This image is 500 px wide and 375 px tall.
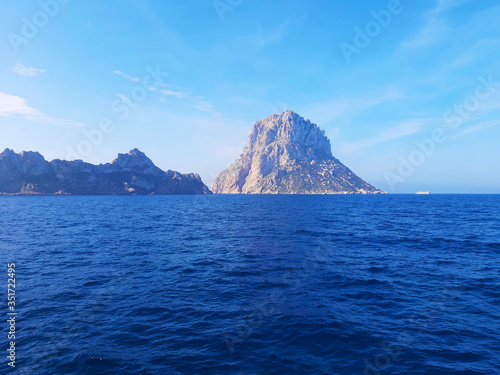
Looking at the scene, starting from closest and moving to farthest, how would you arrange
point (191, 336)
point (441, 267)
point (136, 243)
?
point (191, 336), point (441, 267), point (136, 243)

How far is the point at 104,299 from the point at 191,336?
9.06 meters

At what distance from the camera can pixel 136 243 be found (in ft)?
125

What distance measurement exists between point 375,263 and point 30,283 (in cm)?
3401

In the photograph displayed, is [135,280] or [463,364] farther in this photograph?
[135,280]

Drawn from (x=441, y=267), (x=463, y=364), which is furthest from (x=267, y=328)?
A: (x=441, y=267)

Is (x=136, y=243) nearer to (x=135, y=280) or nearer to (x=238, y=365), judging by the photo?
(x=135, y=280)

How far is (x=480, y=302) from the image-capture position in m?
18.2

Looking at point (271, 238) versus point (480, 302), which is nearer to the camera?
point (480, 302)

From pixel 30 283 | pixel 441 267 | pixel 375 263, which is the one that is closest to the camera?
pixel 30 283

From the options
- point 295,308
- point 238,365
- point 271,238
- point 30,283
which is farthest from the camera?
point 271,238

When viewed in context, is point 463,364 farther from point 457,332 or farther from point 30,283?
point 30,283

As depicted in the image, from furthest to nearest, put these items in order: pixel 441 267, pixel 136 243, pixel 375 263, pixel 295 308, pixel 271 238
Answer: pixel 271 238, pixel 136 243, pixel 375 263, pixel 441 267, pixel 295 308

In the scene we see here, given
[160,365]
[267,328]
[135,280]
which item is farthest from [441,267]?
[135,280]

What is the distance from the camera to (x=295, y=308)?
1756 cm
